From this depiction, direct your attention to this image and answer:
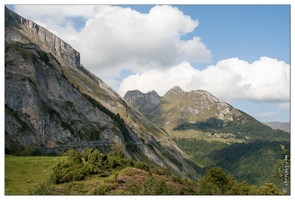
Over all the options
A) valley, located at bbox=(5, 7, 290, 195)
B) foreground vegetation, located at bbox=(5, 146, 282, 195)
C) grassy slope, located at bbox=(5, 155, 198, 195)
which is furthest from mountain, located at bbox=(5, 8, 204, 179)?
foreground vegetation, located at bbox=(5, 146, 282, 195)

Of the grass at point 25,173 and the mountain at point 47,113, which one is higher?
the mountain at point 47,113

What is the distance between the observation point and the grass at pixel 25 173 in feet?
117

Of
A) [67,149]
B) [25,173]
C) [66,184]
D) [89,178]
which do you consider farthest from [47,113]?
[66,184]

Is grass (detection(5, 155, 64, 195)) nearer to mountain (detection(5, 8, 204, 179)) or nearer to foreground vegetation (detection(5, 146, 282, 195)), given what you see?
foreground vegetation (detection(5, 146, 282, 195))

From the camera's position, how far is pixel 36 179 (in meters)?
39.5

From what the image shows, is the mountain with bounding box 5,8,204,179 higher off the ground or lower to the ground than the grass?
higher

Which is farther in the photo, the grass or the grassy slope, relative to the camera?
the grass

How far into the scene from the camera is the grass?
117 ft

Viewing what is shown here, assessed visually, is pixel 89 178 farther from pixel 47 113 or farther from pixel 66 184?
pixel 47 113

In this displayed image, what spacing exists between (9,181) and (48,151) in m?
81.5


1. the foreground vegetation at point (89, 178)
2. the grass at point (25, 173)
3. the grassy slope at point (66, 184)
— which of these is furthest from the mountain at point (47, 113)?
the foreground vegetation at point (89, 178)

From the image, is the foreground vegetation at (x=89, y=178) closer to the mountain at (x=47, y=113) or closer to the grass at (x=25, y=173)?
the grass at (x=25, y=173)

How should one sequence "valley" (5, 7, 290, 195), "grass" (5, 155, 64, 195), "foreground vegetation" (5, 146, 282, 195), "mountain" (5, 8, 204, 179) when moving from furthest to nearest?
"mountain" (5, 8, 204, 179) < "valley" (5, 7, 290, 195) < "grass" (5, 155, 64, 195) < "foreground vegetation" (5, 146, 282, 195)
